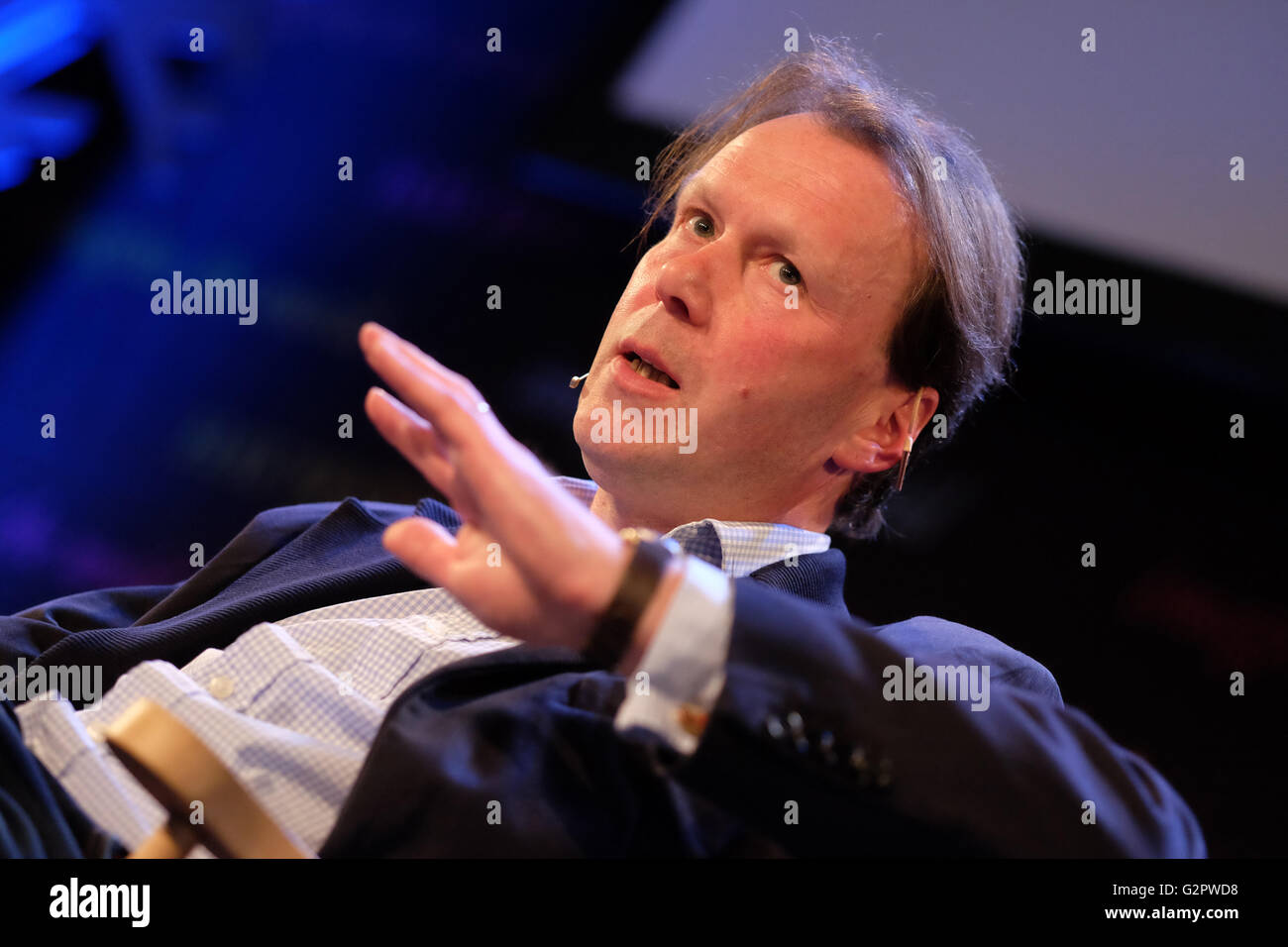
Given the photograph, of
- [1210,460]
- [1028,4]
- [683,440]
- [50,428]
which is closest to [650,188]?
[1028,4]

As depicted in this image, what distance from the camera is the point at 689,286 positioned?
167 cm

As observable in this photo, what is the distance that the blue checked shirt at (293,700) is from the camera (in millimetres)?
1209

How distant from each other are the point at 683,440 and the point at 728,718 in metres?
0.79

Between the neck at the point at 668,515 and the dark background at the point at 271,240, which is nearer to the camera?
the neck at the point at 668,515

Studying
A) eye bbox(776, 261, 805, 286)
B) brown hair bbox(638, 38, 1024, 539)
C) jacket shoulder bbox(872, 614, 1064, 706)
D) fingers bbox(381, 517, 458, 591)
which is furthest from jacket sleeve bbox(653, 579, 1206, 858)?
brown hair bbox(638, 38, 1024, 539)

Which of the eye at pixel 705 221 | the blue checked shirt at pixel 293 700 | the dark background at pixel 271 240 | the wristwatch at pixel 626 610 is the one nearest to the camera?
the wristwatch at pixel 626 610

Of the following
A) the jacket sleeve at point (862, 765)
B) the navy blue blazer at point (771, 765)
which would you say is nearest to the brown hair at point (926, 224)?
the navy blue blazer at point (771, 765)

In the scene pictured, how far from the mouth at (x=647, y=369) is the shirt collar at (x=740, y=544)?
0.81ft

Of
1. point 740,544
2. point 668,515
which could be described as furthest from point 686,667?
point 668,515

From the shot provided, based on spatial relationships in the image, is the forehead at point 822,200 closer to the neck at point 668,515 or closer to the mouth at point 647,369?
the mouth at point 647,369

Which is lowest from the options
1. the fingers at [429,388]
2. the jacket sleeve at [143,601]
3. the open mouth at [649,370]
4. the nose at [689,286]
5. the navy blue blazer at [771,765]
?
the navy blue blazer at [771,765]

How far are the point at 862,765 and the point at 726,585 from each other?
20 cm

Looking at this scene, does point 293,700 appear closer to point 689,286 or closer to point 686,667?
point 686,667

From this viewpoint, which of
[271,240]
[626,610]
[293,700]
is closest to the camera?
[626,610]
